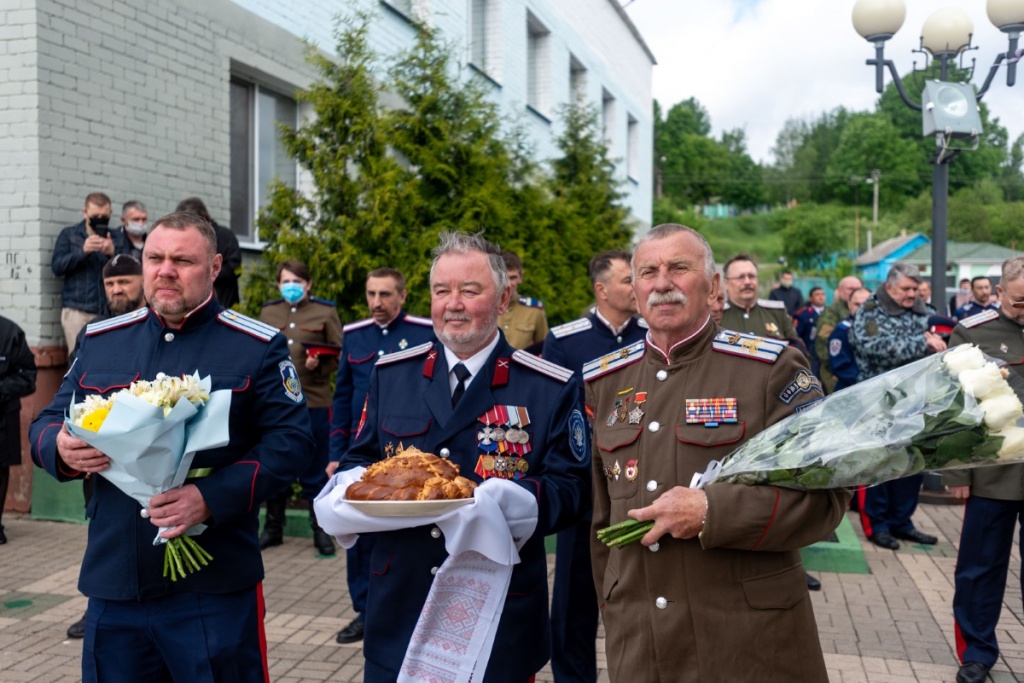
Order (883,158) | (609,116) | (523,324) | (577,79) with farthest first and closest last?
(883,158), (609,116), (577,79), (523,324)

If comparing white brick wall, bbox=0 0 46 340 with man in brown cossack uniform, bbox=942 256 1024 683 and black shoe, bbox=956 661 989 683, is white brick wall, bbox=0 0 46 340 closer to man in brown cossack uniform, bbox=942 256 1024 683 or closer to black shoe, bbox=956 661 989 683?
man in brown cossack uniform, bbox=942 256 1024 683

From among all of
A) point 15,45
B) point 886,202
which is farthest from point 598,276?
point 886,202

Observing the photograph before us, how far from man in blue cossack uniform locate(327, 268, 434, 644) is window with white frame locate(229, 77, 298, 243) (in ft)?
14.6

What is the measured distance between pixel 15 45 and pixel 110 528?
20.5ft

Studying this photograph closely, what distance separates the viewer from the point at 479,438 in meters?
3.03

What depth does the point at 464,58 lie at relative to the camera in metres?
15.2

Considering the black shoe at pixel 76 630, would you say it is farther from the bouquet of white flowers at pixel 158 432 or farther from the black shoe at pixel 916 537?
the black shoe at pixel 916 537

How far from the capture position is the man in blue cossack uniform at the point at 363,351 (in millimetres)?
5637

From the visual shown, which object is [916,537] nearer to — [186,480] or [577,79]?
[186,480]

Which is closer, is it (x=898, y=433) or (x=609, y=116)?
(x=898, y=433)

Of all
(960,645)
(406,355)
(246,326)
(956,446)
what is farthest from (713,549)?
(960,645)

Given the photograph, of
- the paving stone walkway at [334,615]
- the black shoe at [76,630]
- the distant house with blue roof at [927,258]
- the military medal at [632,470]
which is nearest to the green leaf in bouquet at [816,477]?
the military medal at [632,470]

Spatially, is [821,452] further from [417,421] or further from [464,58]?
[464,58]

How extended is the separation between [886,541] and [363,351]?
462 centimetres
